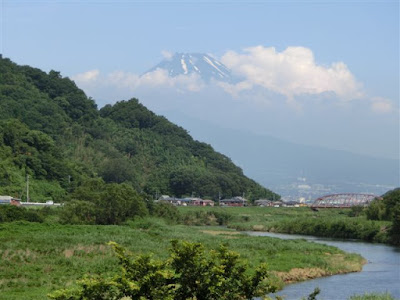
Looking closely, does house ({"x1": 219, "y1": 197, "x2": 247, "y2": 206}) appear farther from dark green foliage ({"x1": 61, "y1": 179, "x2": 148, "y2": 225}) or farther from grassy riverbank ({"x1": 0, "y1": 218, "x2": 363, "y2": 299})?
grassy riverbank ({"x1": 0, "y1": 218, "x2": 363, "y2": 299})

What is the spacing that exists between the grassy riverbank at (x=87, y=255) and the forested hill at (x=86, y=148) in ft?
113

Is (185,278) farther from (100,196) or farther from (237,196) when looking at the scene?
(237,196)

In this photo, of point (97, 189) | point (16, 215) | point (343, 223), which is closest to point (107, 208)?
point (16, 215)

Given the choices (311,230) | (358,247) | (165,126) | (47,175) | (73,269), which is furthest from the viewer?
(165,126)

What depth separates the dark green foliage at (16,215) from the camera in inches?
1945

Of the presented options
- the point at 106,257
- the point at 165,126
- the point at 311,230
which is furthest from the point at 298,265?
the point at 165,126

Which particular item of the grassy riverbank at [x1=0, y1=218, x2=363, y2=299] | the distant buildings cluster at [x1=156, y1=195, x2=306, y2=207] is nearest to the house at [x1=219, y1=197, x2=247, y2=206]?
the distant buildings cluster at [x1=156, y1=195, x2=306, y2=207]

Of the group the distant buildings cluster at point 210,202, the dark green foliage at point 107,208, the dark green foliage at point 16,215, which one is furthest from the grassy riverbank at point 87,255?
the distant buildings cluster at point 210,202

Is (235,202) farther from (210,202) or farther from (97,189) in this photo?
(97,189)

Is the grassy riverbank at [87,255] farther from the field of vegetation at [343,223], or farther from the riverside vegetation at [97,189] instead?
the field of vegetation at [343,223]

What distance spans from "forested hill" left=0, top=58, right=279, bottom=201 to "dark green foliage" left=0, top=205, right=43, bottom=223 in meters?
25.0

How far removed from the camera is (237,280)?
21359 millimetres

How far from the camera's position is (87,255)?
35500 mm

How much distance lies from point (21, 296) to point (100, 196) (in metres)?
34.8
